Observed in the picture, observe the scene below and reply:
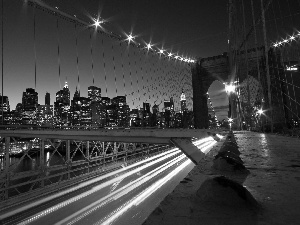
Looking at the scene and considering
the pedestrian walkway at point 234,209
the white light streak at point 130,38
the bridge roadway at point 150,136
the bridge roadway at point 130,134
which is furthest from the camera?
the white light streak at point 130,38

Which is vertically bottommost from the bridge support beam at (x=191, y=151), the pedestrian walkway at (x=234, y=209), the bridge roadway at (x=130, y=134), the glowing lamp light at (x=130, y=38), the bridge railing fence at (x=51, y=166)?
the bridge railing fence at (x=51, y=166)

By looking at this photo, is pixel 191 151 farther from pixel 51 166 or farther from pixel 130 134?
pixel 51 166

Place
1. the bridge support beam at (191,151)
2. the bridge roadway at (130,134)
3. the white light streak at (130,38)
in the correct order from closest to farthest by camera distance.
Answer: the bridge support beam at (191,151) → the bridge roadway at (130,134) → the white light streak at (130,38)

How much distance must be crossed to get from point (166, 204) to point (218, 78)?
122ft

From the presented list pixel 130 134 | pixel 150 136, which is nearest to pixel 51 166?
pixel 130 134

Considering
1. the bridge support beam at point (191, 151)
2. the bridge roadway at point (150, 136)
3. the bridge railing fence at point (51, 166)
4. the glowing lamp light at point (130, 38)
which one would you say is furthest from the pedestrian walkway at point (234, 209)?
the glowing lamp light at point (130, 38)

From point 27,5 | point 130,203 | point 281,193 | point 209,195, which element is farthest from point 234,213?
point 27,5

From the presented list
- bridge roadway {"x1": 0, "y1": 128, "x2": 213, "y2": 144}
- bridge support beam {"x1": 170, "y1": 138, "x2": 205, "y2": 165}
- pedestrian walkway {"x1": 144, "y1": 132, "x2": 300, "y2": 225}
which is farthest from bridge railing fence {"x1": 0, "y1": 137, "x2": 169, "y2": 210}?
pedestrian walkway {"x1": 144, "y1": 132, "x2": 300, "y2": 225}

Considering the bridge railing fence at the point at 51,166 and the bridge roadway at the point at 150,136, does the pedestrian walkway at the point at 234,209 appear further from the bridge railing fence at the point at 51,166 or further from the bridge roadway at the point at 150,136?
Result: the bridge railing fence at the point at 51,166

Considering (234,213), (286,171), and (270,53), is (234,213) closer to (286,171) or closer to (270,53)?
(286,171)

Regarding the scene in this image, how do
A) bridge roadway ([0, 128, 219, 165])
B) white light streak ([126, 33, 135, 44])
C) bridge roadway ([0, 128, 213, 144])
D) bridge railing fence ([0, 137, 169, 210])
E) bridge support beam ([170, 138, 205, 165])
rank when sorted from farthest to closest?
white light streak ([126, 33, 135, 44]) → bridge railing fence ([0, 137, 169, 210]) → bridge roadway ([0, 128, 213, 144]) → bridge roadway ([0, 128, 219, 165]) → bridge support beam ([170, 138, 205, 165])

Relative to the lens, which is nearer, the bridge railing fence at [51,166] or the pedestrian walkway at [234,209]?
the pedestrian walkway at [234,209]

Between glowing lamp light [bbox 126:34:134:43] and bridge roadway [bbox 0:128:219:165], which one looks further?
glowing lamp light [bbox 126:34:134:43]

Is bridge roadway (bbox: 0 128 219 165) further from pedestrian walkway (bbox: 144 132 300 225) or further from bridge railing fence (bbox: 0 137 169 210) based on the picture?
pedestrian walkway (bbox: 144 132 300 225)
